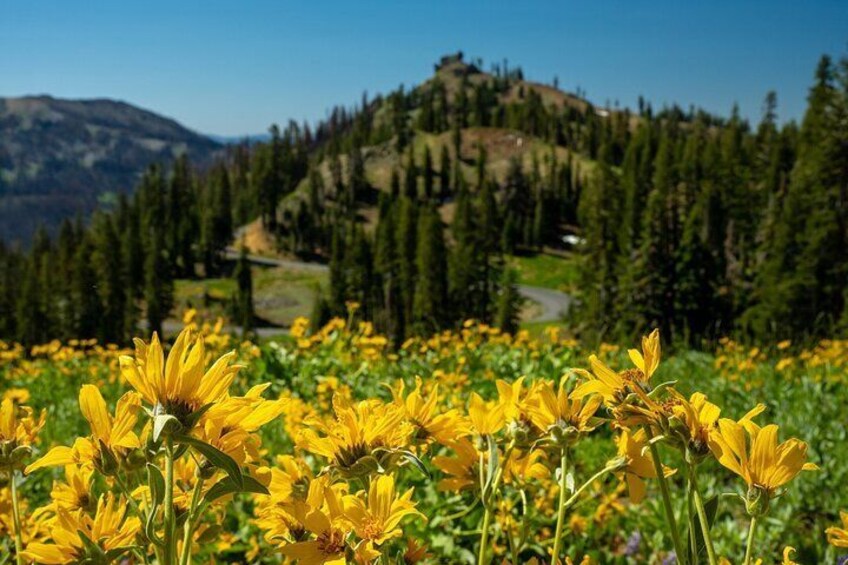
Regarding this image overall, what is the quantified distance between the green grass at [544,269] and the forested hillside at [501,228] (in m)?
3.38

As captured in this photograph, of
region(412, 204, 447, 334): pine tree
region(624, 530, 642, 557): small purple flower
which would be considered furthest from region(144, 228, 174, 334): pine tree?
region(624, 530, 642, 557): small purple flower

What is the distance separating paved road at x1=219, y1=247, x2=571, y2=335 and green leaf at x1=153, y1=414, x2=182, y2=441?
73.1 meters

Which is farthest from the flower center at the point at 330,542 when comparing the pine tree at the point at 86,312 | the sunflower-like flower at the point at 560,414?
the pine tree at the point at 86,312

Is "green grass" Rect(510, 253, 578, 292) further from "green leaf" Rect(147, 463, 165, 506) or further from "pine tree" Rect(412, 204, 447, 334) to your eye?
"green leaf" Rect(147, 463, 165, 506)

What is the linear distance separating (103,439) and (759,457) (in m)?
1.20

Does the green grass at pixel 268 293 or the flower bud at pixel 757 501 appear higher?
the flower bud at pixel 757 501

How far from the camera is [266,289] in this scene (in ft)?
316

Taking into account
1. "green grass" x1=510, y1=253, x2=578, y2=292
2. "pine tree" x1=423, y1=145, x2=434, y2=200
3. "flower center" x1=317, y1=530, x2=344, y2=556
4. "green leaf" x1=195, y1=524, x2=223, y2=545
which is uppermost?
"pine tree" x1=423, y1=145, x2=434, y2=200

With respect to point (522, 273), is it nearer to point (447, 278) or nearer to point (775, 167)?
point (447, 278)

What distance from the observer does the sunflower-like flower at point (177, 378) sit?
107 centimetres

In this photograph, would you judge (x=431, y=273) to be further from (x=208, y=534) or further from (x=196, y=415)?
(x=196, y=415)

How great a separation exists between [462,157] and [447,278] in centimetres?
6725

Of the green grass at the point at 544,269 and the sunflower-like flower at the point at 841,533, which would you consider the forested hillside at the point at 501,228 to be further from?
the sunflower-like flower at the point at 841,533

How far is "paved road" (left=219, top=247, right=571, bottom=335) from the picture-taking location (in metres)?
83.4
